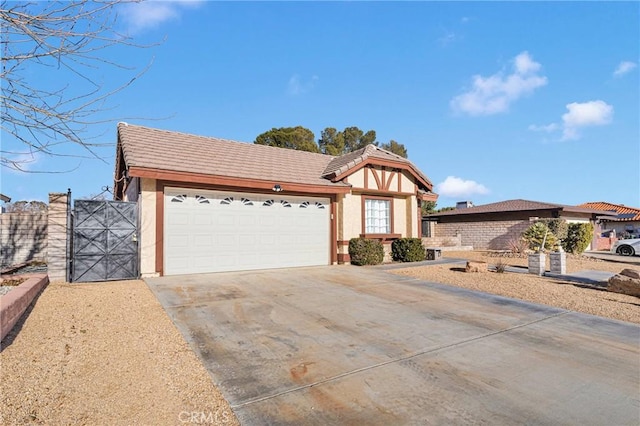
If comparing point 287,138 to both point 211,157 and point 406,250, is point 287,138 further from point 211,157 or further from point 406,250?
point 406,250

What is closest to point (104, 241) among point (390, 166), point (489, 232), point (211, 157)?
point (211, 157)

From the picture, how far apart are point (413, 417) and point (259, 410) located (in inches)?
53.9

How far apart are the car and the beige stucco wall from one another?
91.5 ft

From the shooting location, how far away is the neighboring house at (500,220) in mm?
21359

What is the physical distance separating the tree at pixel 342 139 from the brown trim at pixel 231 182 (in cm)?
2335

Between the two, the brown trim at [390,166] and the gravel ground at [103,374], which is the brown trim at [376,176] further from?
the gravel ground at [103,374]

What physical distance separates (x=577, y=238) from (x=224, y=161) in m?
19.2

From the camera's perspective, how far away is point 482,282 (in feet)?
31.3

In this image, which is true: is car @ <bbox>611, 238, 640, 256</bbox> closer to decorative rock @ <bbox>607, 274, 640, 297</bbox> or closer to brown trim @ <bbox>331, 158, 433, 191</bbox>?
brown trim @ <bbox>331, 158, 433, 191</bbox>

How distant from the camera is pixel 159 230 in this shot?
31.6 ft

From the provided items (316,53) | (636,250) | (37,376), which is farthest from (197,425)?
(636,250)

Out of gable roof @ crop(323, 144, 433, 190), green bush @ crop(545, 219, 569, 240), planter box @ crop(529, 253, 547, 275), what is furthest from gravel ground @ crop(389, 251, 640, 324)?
green bush @ crop(545, 219, 569, 240)

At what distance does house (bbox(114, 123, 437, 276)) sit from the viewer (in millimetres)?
9766

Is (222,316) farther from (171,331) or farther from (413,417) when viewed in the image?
(413,417)
